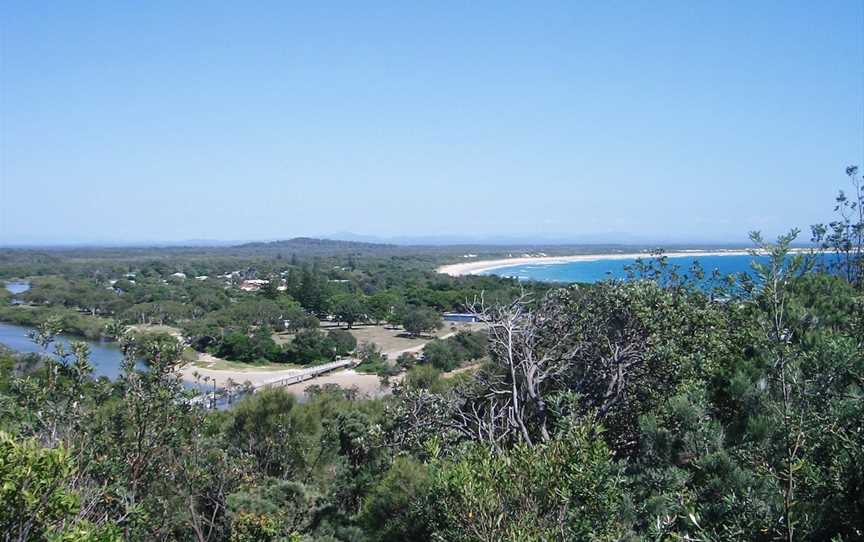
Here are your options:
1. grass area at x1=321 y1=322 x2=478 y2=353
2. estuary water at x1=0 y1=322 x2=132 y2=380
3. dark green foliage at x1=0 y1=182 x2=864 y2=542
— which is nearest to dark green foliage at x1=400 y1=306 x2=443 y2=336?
grass area at x1=321 y1=322 x2=478 y2=353

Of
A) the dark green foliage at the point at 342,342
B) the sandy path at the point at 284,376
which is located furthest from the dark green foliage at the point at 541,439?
the dark green foliage at the point at 342,342

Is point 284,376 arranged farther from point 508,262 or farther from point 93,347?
point 508,262

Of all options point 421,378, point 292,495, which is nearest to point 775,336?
point 292,495

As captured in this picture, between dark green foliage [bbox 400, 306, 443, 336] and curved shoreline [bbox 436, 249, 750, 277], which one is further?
curved shoreline [bbox 436, 249, 750, 277]

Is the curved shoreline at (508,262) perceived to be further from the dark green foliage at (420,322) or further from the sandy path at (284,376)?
the sandy path at (284,376)

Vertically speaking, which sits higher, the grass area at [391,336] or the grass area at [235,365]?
the grass area at [391,336]

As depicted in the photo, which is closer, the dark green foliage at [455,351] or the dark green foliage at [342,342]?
the dark green foliage at [455,351]

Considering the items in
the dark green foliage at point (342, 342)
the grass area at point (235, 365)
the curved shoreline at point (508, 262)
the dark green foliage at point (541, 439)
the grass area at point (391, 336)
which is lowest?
the grass area at point (235, 365)

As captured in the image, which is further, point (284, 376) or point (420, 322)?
point (420, 322)

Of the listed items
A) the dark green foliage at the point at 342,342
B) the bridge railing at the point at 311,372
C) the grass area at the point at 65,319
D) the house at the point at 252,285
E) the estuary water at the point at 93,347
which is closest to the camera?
the bridge railing at the point at 311,372

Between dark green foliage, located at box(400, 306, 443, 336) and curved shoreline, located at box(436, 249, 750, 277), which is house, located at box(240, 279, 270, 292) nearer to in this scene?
dark green foliage, located at box(400, 306, 443, 336)

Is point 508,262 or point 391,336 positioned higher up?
point 508,262

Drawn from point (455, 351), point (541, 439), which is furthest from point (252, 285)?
point (541, 439)

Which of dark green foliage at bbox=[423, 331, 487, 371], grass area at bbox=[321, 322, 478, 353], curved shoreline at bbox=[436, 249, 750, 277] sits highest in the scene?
curved shoreline at bbox=[436, 249, 750, 277]
